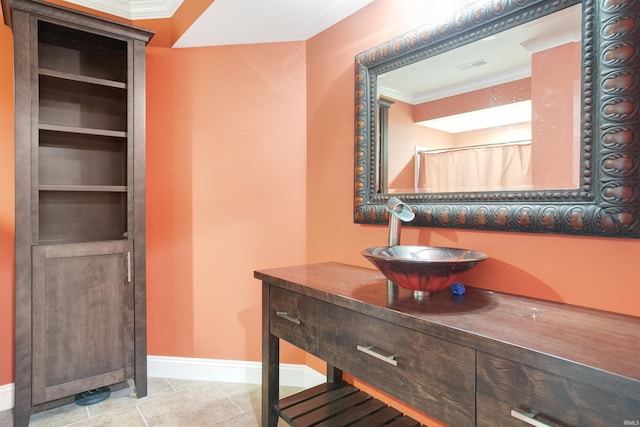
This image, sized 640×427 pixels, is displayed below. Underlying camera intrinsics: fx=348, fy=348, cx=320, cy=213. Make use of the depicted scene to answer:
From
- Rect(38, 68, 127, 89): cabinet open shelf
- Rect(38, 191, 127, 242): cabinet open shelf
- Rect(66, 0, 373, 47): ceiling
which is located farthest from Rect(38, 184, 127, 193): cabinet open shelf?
Rect(66, 0, 373, 47): ceiling

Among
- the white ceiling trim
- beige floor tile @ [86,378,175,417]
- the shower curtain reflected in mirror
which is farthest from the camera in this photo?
the white ceiling trim

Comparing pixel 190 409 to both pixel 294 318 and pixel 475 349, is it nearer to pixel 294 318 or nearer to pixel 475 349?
pixel 294 318

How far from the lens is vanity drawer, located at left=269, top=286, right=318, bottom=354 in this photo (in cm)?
135

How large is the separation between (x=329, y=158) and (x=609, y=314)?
1483 mm

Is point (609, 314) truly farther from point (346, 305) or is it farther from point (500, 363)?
point (346, 305)

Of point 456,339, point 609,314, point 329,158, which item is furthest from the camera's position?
point 329,158

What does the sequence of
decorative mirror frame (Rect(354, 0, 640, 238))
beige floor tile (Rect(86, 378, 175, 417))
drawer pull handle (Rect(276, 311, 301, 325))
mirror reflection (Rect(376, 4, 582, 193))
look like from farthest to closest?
beige floor tile (Rect(86, 378, 175, 417))
drawer pull handle (Rect(276, 311, 301, 325))
mirror reflection (Rect(376, 4, 582, 193))
decorative mirror frame (Rect(354, 0, 640, 238))

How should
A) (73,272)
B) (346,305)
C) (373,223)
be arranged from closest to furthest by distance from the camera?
(346,305), (373,223), (73,272)

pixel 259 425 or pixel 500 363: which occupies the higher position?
pixel 500 363

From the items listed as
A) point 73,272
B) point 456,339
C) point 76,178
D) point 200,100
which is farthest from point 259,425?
point 200,100

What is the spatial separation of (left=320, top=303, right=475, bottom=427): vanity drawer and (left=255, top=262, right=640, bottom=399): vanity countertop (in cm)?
4

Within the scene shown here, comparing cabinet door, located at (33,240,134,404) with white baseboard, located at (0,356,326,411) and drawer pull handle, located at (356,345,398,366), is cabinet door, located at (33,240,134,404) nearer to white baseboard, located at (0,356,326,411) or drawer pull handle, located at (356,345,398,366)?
white baseboard, located at (0,356,326,411)

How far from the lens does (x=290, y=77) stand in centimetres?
231

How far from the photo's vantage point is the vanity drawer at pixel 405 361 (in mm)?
892
